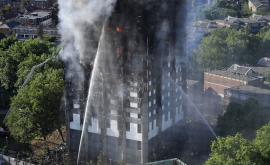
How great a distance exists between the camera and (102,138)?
54938mm

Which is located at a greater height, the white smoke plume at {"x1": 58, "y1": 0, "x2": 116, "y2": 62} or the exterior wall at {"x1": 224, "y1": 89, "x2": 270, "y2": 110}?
the white smoke plume at {"x1": 58, "y1": 0, "x2": 116, "y2": 62}

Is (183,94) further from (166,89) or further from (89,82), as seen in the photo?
(89,82)

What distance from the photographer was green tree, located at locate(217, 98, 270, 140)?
2452 inches

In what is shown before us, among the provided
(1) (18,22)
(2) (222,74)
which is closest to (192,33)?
(2) (222,74)

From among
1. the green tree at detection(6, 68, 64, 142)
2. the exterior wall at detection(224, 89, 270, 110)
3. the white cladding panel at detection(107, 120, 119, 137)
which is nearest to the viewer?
the white cladding panel at detection(107, 120, 119, 137)

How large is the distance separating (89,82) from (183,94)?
17263mm

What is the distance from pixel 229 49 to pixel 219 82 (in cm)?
2059

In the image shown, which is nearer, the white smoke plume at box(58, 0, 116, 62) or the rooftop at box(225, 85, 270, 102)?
the white smoke plume at box(58, 0, 116, 62)

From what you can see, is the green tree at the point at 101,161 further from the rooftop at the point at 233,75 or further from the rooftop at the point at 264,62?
the rooftop at the point at 264,62

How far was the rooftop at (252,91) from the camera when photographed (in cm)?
8288

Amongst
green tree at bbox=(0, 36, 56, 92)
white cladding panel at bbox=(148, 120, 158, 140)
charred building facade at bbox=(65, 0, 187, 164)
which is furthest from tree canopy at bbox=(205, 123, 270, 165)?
green tree at bbox=(0, 36, 56, 92)

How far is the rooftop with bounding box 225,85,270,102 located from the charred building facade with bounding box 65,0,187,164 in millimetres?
32366

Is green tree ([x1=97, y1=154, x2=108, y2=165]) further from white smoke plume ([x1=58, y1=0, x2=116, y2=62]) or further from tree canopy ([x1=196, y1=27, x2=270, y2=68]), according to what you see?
tree canopy ([x1=196, y1=27, x2=270, y2=68])

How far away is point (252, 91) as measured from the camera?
85562 mm
